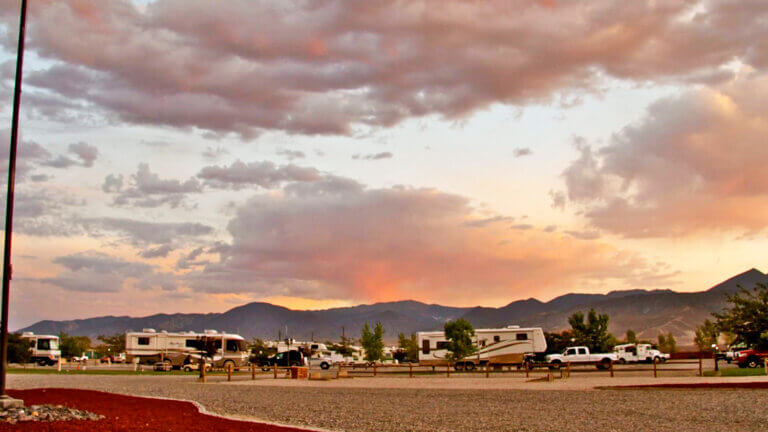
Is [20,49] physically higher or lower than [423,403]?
higher

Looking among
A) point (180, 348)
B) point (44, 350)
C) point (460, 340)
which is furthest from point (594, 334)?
point (44, 350)

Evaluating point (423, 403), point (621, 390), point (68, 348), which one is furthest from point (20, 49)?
point (68, 348)

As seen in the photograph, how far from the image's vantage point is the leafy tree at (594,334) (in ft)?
249

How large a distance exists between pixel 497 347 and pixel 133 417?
44142mm

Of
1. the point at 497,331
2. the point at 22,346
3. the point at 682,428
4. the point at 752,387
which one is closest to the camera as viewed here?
the point at 682,428

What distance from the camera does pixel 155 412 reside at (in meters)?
18.2

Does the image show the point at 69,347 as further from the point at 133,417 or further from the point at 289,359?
the point at 133,417

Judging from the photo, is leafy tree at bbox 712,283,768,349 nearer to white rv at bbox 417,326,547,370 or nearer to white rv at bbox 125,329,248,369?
white rv at bbox 417,326,547,370

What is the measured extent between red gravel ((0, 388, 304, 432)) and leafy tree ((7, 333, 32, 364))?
52552mm

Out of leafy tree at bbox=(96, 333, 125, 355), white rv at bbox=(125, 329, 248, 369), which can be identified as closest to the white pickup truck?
white rv at bbox=(125, 329, 248, 369)

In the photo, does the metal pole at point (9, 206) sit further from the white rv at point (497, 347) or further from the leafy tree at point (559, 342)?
the leafy tree at point (559, 342)

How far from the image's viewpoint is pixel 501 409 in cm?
2034

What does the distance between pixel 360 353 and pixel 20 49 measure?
94.8 metres

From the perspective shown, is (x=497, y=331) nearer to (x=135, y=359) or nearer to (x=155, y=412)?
(x=135, y=359)
